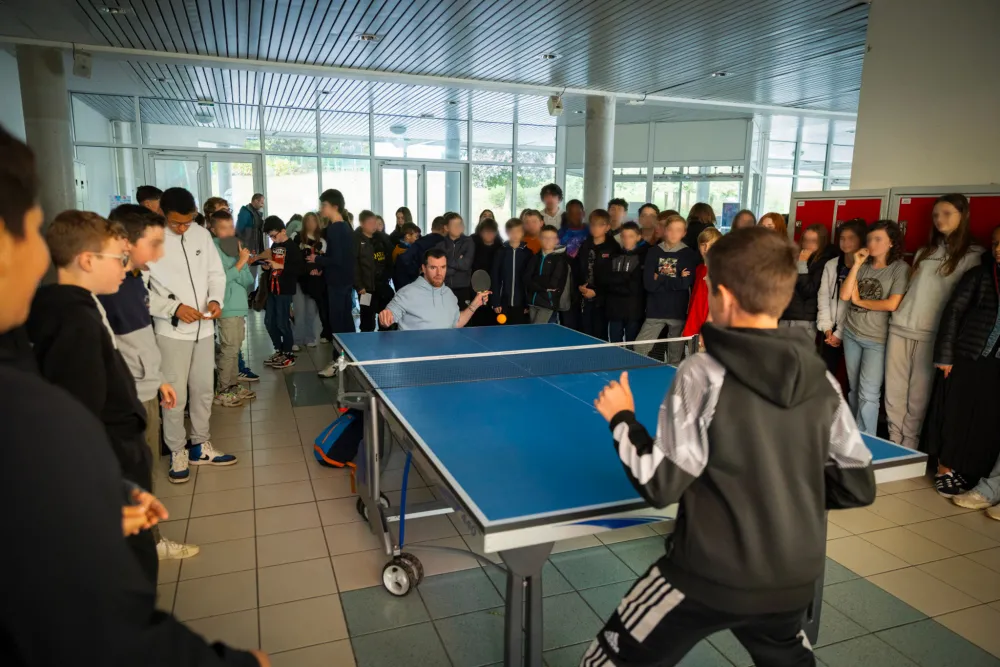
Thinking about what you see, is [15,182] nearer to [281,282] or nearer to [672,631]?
[672,631]

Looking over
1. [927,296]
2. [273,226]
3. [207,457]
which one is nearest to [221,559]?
[207,457]

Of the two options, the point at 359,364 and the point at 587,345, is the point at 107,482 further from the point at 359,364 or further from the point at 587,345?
the point at 587,345

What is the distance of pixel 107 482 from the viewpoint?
2.64 ft

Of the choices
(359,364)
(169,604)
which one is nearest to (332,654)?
(169,604)

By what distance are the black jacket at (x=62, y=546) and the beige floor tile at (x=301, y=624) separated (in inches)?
85.2

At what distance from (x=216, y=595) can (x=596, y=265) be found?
4.49 m

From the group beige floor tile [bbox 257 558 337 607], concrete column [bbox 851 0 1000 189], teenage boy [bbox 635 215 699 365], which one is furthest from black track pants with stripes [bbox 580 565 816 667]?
concrete column [bbox 851 0 1000 189]

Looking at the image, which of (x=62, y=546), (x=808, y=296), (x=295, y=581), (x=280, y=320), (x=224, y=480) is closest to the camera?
(x=62, y=546)

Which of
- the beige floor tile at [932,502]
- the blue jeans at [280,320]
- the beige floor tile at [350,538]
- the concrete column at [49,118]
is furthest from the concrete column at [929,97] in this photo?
the concrete column at [49,118]

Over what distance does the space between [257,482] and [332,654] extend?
6.56ft

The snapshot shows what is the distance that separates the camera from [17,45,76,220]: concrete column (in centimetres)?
862

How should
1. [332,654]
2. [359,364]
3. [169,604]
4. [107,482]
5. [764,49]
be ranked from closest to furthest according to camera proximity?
[107,482] → [332,654] → [169,604] → [359,364] → [764,49]

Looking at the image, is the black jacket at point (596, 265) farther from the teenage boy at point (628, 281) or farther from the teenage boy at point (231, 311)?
the teenage boy at point (231, 311)

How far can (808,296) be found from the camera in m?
5.36
